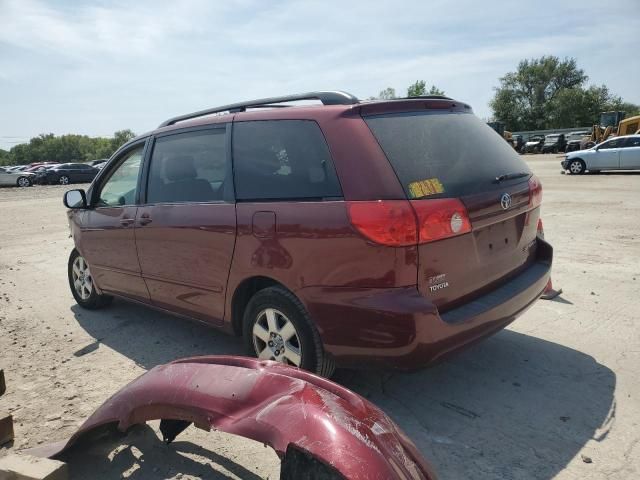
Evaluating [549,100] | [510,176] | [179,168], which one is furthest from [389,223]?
[549,100]

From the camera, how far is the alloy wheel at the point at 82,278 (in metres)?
5.39

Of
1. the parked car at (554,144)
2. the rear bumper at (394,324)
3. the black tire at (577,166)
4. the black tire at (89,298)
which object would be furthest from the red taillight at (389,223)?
the parked car at (554,144)

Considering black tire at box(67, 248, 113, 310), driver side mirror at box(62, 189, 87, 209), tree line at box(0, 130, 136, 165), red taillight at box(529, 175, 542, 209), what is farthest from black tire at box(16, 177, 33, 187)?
tree line at box(0, 130, 136, 165)

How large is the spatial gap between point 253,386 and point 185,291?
209cm

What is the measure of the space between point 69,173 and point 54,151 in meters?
96.5

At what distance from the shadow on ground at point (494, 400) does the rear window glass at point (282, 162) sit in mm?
1328

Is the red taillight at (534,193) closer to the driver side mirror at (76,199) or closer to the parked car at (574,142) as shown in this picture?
the driver side mirror at (76,199)

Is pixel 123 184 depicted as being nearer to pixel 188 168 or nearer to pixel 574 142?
pixel 188 168

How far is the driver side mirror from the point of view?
5.08 metres

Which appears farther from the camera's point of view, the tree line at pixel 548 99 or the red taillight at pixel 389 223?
the tree line at pixel 548 99

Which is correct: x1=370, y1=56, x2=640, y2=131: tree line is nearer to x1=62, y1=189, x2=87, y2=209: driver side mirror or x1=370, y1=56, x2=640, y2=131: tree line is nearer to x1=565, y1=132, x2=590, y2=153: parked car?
x1=565, y1=132, x2=590, y2=153: parked car

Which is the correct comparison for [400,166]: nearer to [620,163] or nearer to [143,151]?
[143,151]

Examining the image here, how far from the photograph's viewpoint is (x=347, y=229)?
278 centimetres

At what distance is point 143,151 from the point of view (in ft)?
14.5
